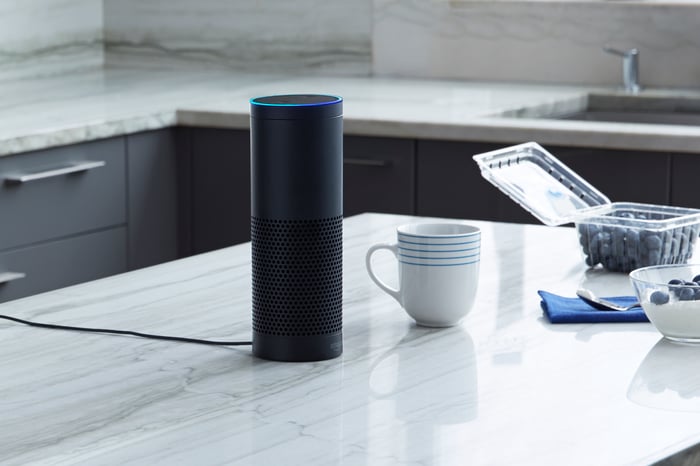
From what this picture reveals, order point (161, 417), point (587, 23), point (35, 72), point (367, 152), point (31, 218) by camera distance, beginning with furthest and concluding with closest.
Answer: point (35, 72) < point (587, 23) < point (367, 152) < point (31, 218) < point (161, 417)

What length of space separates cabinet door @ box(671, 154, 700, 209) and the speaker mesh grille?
5.30ft

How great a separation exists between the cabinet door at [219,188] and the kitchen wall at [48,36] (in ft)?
2.93

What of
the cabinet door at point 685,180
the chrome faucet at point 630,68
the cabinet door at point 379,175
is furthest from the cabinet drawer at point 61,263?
the chrome faucet at point 630,68

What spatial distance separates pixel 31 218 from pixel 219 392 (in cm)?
173

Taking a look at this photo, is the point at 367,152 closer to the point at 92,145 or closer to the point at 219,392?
the point at 92,145

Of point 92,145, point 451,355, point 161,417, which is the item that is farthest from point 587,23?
point 161,417

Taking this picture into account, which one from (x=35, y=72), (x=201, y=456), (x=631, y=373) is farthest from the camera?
(x=35, y=72)

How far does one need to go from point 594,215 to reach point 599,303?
26 centimetres

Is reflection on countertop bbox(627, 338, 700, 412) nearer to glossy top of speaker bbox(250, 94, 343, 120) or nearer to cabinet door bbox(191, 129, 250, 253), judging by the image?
glossy top of speaker bbox(250, 94, 343, 120)

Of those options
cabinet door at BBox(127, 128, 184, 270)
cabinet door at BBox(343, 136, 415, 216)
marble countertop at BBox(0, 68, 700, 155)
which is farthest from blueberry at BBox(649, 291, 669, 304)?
cabinet door at BBox(127, 128, 184, 270)

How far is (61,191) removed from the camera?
2846 millimetres

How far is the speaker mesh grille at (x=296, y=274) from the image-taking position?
4.08 ft

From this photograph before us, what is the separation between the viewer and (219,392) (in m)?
1.16

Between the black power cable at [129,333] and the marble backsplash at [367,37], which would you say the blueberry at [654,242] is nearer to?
the black power cable at [129,333]
